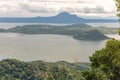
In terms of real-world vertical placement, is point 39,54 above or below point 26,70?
below

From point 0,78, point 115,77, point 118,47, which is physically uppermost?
point 118,47

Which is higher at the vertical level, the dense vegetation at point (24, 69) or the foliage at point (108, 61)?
the foliage at point (108, 61)

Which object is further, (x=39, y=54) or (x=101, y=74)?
(x=39, y=54)

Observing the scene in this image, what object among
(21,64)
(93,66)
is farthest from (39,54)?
(93,66)

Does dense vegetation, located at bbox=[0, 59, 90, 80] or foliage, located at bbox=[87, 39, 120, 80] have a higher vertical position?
foliage, located at bbox=[87, 39, 120, 80]

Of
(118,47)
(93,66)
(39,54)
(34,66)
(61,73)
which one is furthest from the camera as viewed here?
(39,54)

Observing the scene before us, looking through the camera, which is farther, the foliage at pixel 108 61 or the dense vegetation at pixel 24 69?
the dense vegetation at pixel 24 69

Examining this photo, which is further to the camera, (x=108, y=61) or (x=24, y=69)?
(x=24, y=69)

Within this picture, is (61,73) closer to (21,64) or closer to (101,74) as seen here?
(21,64)

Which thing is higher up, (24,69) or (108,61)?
(108,61)

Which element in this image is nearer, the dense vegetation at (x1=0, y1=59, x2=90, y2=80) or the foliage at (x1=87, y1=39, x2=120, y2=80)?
the foliage at (x1=87, y1=39, x2=120, y2=80)

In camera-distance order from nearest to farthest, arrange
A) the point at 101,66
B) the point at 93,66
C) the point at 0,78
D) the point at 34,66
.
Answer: the point at 101,66 < the point at 93,66 < the point at 0,78 < the point at 34,66
